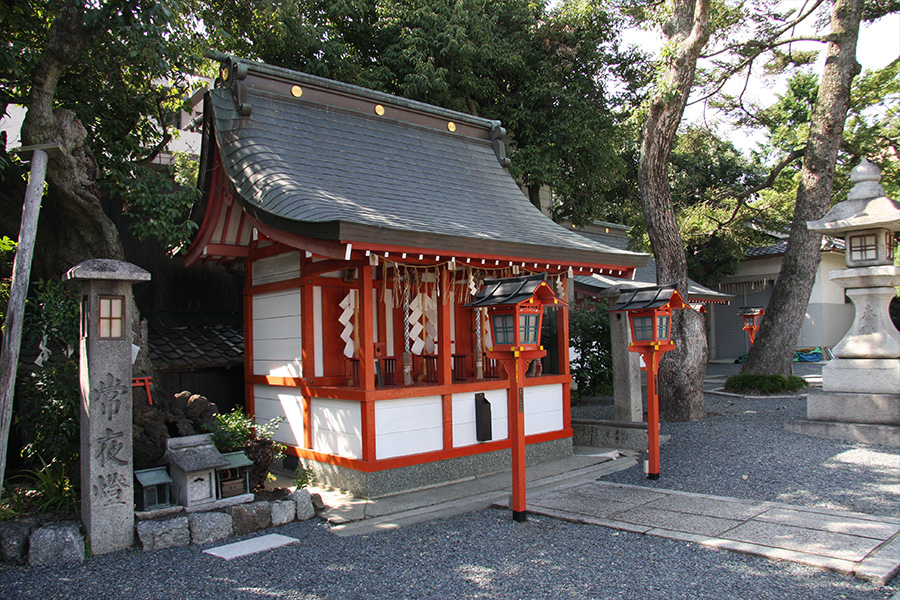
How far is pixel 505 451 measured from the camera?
25.7 feet

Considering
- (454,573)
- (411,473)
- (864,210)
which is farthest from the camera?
(864,210)

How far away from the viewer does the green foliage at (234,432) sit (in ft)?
20.1

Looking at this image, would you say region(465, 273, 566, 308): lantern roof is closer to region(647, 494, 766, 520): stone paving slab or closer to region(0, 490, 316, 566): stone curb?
region(647, 494, 766, 520): stone paving slab

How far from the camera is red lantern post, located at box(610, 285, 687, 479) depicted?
22.7ft

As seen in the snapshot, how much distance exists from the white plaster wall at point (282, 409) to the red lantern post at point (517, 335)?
304cm

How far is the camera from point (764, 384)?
13.4 meters

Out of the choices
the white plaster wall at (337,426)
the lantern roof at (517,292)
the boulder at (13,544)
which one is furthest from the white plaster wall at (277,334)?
the boulder at (13,544)

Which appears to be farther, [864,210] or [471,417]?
[864,210]

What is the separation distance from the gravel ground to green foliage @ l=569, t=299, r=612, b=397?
6616 mm

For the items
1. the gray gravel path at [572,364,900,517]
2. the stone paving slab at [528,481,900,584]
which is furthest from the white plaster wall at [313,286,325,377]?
the gray gravel path at [572,364,900,517]

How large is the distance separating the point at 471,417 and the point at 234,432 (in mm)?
2772

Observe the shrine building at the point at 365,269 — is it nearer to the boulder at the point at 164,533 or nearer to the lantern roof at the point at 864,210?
the boulder at the point at 164,533

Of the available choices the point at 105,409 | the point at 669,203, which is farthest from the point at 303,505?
the point at 669,203

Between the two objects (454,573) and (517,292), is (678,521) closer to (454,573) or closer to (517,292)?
(454,573)
